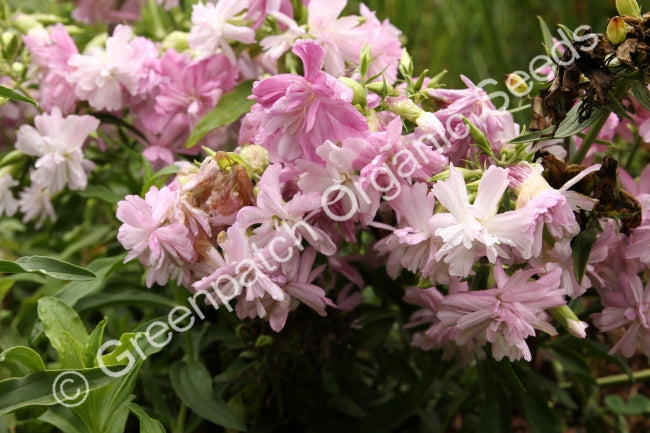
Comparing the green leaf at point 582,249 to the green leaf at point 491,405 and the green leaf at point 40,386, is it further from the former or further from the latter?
the green leaf at point 40,386

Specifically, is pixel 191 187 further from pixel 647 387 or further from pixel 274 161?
pixel 647 387

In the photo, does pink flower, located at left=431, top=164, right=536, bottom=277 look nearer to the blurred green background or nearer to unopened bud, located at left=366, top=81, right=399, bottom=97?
unopened bud, located at left=366, top=81, right=399, bottom=97

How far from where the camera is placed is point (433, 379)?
3.72 feet

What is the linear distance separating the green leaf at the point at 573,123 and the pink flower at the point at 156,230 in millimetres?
433

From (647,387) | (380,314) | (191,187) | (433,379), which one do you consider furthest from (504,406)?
(647,387)

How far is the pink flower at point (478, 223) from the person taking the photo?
745 millimetres

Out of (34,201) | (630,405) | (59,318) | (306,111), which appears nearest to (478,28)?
(630,405)

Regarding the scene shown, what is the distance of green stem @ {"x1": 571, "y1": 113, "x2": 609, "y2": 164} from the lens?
2.81 feet

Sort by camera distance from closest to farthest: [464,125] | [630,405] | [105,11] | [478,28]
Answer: [464,125], [630,405], [105,11], [478,28]

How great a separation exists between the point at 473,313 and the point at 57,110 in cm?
66

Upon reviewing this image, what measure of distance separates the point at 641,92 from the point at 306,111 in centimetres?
37

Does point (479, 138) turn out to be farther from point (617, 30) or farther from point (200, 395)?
point (200, 395)

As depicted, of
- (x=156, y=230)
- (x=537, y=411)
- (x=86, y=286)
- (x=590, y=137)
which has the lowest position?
(x=537, y=411)

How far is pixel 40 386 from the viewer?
819 millimetres
